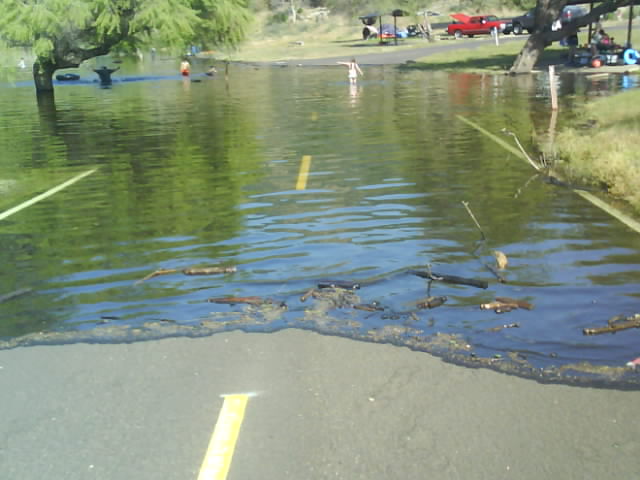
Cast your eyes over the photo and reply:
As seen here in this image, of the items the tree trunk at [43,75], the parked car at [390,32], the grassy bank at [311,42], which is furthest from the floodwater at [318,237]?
the parked car at [390,32]

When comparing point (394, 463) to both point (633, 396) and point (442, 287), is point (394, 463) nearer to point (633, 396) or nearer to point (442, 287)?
point (633, 396)

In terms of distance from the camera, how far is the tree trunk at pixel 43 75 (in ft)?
136

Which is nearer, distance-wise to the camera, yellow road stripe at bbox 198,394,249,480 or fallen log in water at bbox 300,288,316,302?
yellow road stripe at bbox 198,394,249,480

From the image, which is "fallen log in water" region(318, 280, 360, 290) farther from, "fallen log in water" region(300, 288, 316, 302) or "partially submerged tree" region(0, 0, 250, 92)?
"partially submerged tree" region(0, 0, 250, 92)

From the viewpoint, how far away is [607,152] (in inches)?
519

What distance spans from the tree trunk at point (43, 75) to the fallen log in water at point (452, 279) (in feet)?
122

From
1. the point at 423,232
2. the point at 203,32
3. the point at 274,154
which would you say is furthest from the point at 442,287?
the point at 203,32

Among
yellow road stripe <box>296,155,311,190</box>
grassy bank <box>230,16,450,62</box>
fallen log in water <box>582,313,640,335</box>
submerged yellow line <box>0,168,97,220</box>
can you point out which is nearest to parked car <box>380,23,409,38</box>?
grassy bank <box>230,16,450,62</box>

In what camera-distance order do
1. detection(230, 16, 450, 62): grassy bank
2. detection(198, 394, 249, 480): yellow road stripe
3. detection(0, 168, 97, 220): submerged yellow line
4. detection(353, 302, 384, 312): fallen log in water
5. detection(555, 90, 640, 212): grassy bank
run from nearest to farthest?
detection(198, 394, 249, 480): yellow road stripe < detection(353, 302, 384, 312): fallen log in water < detection(555, 90, 640, 212): grassy bank < detection(0, 168, 97, 220): submerged yellow line < detection(230, 16, 450, 62): grassy bank

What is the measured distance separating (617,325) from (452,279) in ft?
5.35

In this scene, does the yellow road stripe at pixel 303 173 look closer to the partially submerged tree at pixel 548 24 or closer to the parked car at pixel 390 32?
the partially submerged tree at pixel 548 24

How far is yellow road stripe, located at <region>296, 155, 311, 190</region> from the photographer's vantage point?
13094 millimetres

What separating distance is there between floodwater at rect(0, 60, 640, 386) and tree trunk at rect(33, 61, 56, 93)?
2112 cm

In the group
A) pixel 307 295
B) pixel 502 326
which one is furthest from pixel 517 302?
pixel 307 295
